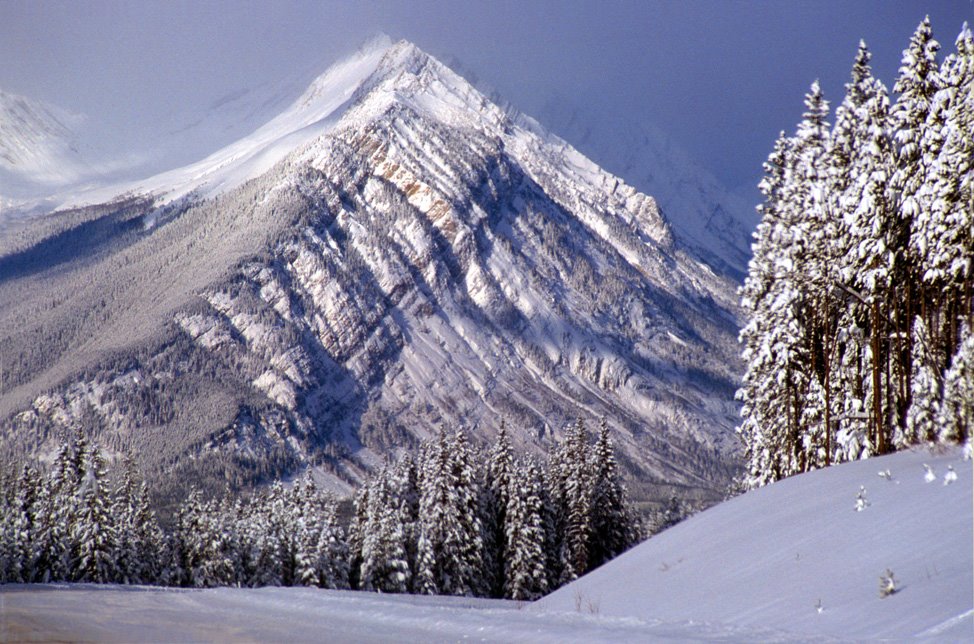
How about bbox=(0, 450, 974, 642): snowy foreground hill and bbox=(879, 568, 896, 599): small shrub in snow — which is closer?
bbox=(0, 450, 974, 642): snowy foreground hill

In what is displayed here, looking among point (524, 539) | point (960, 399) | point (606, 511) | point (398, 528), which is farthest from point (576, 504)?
point (960, 399)

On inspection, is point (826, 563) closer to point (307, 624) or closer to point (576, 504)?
point (307, 624)

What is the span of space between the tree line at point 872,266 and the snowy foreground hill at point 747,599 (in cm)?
274

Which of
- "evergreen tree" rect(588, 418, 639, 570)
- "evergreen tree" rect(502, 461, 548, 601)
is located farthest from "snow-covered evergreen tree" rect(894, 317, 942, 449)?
"evergreen tree" rect(588, 418, 639, 570)

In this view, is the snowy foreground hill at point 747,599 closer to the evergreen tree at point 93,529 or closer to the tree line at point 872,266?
the tree line at point 872,266

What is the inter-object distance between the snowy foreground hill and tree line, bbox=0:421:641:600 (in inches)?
1261

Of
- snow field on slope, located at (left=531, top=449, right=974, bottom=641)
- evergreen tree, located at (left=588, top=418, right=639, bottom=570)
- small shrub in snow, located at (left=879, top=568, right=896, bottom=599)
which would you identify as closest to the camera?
snow field on slope, located at (left=531, top=449, right=974, bottom=641)

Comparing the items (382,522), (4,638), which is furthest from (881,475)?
(382,522)

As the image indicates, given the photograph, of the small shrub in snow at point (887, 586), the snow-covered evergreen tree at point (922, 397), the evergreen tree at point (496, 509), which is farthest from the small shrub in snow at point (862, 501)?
the evergreen tree at point (496, 509)

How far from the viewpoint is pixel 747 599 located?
1559 cm

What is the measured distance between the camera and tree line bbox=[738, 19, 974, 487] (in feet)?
81.1

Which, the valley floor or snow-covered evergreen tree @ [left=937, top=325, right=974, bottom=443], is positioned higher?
snow-covered evergreen tree @ [left=937, top=325, right=974, bottom=443]

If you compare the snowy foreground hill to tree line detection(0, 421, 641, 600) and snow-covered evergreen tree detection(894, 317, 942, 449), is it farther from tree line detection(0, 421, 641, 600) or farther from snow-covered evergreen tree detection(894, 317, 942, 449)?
tree line detection(0, 421, 641, 600)

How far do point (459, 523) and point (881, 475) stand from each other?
37139 mm
